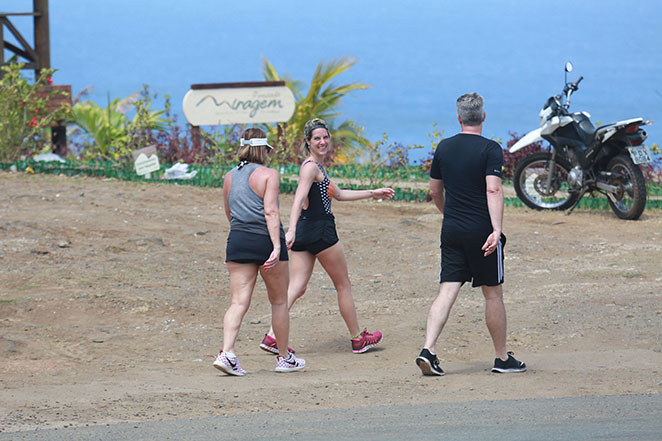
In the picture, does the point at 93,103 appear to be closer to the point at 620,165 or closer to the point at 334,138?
the point at 334,138

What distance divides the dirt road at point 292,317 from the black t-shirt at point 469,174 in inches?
41.9

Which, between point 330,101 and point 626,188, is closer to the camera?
point 626,188

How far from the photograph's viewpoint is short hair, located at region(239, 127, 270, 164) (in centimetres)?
684

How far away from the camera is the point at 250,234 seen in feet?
22.1

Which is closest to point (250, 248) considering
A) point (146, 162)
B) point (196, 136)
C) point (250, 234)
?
point (250, 234)

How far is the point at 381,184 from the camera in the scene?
16984 millimetres

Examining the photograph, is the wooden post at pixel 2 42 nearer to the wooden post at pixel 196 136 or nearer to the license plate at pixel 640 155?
the wooden post at pixel 196 136

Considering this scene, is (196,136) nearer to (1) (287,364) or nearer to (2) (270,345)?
(2) (270,345)

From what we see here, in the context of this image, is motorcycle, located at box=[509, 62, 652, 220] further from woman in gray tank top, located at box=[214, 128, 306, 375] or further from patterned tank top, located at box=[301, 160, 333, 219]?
woman in gray tank top, located at box=[214, 128, 306, 375]

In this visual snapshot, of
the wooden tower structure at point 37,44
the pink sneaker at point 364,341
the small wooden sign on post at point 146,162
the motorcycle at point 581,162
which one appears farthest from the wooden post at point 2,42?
the pink sneaker at point 364,341

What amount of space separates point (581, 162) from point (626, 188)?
82cm

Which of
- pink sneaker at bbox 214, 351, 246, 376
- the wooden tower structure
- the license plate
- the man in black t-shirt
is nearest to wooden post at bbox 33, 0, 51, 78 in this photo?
the wooden tower structure

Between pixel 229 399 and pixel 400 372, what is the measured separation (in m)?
1.41

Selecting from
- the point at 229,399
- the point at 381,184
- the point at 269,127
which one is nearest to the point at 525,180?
the point at 381,184
